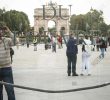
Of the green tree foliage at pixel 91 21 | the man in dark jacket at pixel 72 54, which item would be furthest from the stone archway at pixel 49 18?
the man in dark jacket at pixel 72 54

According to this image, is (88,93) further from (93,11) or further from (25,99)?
(93,11)

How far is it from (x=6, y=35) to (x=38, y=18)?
15284 centimetres

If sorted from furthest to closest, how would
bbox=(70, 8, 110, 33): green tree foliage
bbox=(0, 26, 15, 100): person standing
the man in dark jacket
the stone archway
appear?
the stone archway → bbox=(70, 8, 110, 33): green tree foliage → the man in dark jacket → bbox=(0, 26, 15, 100): person standing

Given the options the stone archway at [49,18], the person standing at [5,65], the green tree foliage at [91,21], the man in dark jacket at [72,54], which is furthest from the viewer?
the stone archway at [49,18]

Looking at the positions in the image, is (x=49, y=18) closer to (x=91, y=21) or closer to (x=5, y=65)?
(x=91, y=21)

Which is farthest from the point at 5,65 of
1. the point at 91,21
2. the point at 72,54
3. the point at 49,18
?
the point at 49,18

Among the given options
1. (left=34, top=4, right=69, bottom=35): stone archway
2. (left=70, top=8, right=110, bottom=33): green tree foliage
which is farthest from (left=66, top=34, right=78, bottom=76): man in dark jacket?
(left=34, top=4, right=69, bottom=35): stone archway

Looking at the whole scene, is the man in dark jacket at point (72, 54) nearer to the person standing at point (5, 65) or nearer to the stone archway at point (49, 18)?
the person standing at point (5, 65)

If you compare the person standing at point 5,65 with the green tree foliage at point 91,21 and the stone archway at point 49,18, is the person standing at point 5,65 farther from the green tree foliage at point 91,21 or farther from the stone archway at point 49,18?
the stone archway at point 49,18

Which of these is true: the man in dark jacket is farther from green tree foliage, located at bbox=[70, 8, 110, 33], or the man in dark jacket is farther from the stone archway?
the stone archway

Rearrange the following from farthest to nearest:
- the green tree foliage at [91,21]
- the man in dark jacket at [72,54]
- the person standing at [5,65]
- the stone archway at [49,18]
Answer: the stone archway at [49,18] < the green tree foliage at [91,21] < the man in dark jacket at [72,54] < the person standing at [5,65]

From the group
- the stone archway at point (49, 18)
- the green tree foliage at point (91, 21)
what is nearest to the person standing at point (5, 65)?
the green tree foliage at point (91, 21)

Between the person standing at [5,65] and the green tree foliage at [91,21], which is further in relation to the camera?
the green tree foliage at [91,21]

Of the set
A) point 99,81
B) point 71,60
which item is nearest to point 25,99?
point 99,81
